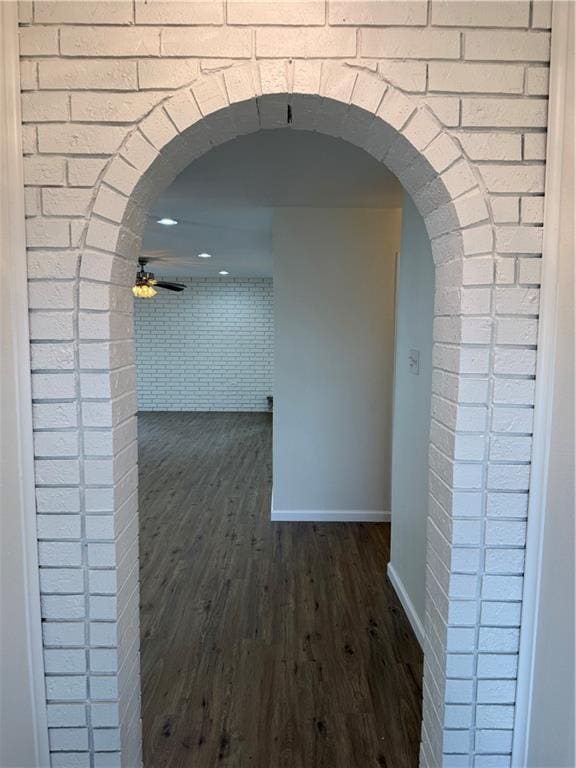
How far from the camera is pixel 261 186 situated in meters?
3.05

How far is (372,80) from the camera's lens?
1106 mm

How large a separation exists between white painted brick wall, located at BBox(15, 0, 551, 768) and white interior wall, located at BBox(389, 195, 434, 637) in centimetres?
119

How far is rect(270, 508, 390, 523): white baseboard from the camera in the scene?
4.02 meters

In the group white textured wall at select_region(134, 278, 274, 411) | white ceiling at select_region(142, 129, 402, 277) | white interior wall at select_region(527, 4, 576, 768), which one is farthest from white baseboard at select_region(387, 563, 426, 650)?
white textured wall at select_region(134, 278, 274, 411)

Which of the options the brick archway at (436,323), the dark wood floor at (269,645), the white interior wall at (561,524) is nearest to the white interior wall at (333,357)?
the dark wood floor at (269,645)

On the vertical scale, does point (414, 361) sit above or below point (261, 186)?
below

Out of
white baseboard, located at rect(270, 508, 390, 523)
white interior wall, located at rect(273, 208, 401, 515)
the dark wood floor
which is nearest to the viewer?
the dark wood floor

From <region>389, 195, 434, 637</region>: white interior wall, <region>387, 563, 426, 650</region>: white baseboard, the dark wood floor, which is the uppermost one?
<region>389, 195, 434, 637</region>: white interior wall

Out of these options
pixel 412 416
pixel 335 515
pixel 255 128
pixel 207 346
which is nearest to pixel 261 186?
pixel 412 416

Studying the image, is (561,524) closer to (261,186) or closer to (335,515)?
(261,186)

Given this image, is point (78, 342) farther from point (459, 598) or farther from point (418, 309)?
point (418, 309)

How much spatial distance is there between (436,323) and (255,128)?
681 millimetres

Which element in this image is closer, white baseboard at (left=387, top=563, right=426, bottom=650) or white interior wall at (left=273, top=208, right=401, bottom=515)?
white baseboard at (left=387, top=563, right=426, bottom=650)

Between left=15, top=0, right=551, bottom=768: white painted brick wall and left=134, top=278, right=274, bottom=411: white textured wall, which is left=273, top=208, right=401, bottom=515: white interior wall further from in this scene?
left=134, top=278, right=274, bottom=411: white textured wall
